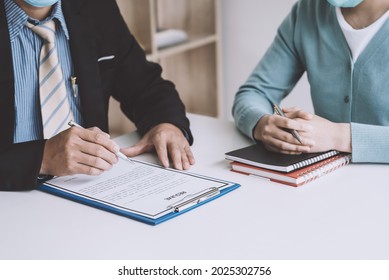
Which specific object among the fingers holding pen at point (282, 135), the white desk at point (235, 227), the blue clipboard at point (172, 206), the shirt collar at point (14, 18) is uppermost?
the shirt collar at point (14, 18)

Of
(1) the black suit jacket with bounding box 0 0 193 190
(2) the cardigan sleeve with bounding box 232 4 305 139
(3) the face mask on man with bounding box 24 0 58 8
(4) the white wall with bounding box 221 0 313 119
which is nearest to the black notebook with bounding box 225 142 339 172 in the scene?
(1) the black suit jacket with bounding box 0 0 193 190

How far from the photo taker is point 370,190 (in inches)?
48.2

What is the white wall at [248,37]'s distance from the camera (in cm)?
327

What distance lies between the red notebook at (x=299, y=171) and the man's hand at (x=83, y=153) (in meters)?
0.30

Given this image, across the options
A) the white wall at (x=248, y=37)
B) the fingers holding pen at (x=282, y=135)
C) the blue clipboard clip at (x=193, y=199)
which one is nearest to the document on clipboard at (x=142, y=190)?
the blue clipboard clip at (x=193, y=199)

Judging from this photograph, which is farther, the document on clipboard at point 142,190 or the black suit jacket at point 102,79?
the black suit jacket at point 102,79

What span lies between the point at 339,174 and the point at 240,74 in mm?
2242

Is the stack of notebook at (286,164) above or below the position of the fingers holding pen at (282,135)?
below

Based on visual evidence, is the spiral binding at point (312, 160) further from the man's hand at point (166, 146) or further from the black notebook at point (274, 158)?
the man's hand at point (166, 146)

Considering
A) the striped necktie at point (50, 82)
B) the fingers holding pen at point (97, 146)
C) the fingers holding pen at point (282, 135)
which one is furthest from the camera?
the striped necktie at point (50, 82)

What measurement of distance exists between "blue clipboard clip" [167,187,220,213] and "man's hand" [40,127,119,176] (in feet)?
0.66

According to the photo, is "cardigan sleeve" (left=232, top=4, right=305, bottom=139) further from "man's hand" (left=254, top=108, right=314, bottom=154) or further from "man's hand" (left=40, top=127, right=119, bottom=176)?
"man's hand" (left=40, top=127, right=119, bottom=176)

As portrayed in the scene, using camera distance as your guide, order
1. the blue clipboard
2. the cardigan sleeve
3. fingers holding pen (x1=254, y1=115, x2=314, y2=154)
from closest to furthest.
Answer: the blue clipboard < fingers holding pen (x1=254, y1=115, x2=314, y2=154) < the cardigan sleeve

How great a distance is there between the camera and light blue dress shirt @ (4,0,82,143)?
1.45m
